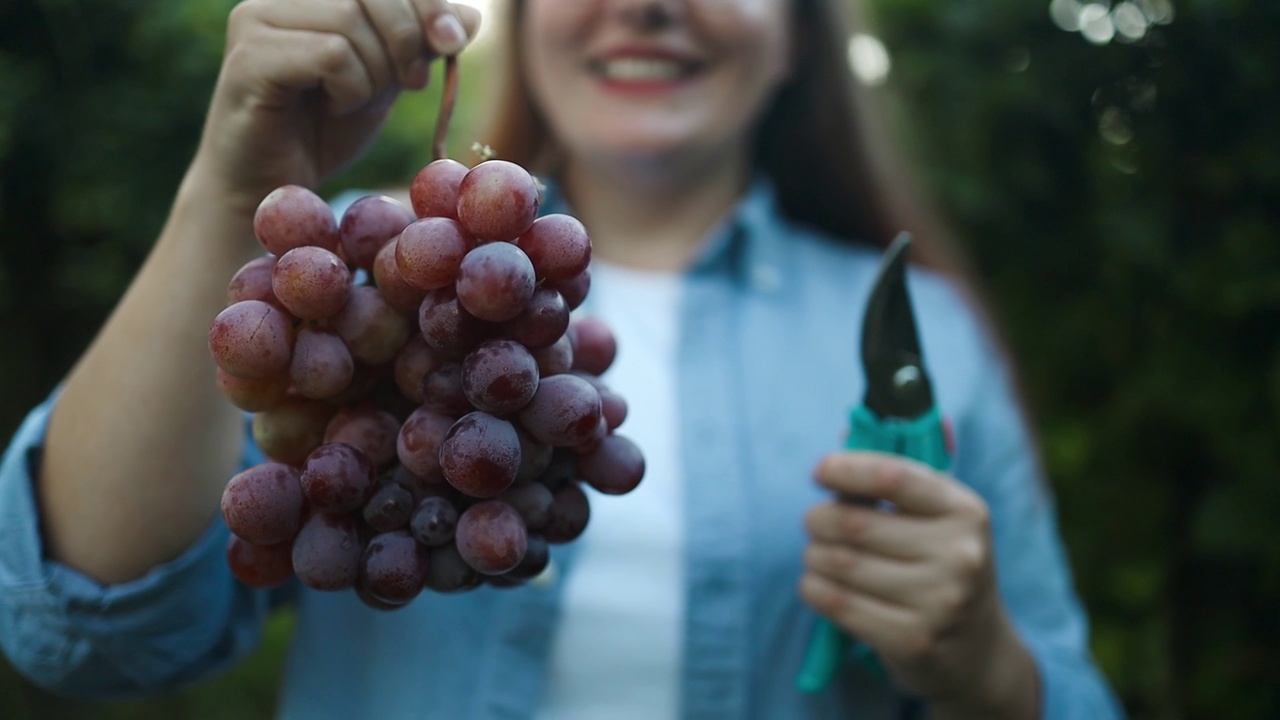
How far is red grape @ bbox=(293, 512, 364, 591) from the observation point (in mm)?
572

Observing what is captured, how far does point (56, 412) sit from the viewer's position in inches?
34.9

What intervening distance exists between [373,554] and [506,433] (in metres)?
0.11

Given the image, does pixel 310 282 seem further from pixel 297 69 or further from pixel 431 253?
pixel 297 69

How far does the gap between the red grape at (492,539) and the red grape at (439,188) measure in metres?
0.18

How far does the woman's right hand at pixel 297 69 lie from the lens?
2.34 feet

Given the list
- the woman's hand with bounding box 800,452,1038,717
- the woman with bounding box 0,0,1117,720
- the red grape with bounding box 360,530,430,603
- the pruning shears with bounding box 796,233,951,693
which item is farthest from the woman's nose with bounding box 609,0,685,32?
the red grape with bounding box 360,530,430,603

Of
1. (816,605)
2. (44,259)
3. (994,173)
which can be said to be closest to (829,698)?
(816,605)

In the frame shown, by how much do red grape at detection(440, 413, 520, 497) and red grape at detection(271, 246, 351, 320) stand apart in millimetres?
110

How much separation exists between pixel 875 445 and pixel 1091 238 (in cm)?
91

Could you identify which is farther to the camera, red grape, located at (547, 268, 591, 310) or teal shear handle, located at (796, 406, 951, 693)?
teal shear handle, located at (796, 406, 951, 693)

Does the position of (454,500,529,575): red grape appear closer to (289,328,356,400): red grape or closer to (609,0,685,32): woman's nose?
(289,328,356,400): red grape

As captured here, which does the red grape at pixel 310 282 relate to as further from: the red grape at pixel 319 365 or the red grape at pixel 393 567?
the red grape at pixel 393 567

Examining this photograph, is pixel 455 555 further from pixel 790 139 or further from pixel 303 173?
pixel 790 139

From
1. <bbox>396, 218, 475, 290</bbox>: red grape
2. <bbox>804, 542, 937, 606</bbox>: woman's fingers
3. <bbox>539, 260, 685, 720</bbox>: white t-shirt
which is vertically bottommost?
<bbox>539, 260, 685, 720</bbox>: white t-shirt
